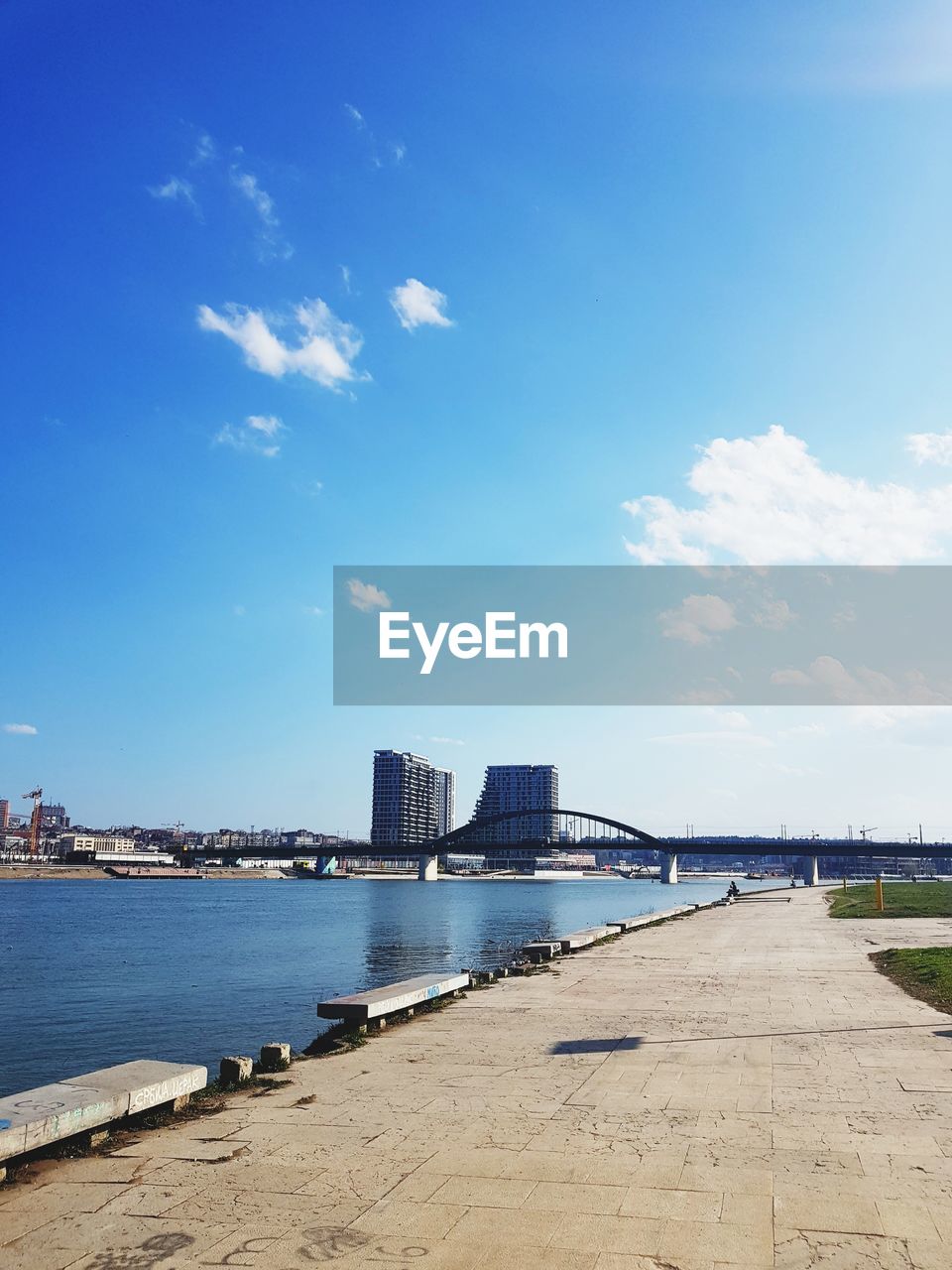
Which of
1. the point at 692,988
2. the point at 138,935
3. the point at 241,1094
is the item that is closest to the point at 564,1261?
the point at 241,1094

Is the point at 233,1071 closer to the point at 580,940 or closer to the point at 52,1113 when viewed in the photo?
the point at 52,1113

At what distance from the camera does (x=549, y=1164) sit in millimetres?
9523

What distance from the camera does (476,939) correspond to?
61188 millimetres

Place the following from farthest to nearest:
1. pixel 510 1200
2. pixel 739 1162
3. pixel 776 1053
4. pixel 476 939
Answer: pixel 476 939 → pixel 776 1053 → pixel 739 1162 → pixel 510 1200

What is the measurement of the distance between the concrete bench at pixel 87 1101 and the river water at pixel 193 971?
9.41m

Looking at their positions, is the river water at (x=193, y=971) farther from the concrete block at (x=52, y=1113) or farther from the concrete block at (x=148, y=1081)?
the concrete block at (x=52, y=1113)

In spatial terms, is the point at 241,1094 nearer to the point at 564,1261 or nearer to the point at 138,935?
the point at 564,1261

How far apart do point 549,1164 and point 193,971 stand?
37.9 m

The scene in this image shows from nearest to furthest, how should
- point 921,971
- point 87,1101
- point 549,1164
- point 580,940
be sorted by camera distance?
1. point 549,1164
2. point 87,1101
3. point 921,971
4. point 580,940

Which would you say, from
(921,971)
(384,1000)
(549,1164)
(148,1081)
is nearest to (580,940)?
(921,971)

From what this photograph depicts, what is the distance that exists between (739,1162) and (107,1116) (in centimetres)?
693

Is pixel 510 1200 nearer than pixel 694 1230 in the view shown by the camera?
No

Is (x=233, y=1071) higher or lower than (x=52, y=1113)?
lower

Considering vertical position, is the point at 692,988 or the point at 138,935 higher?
the point at 692,988
